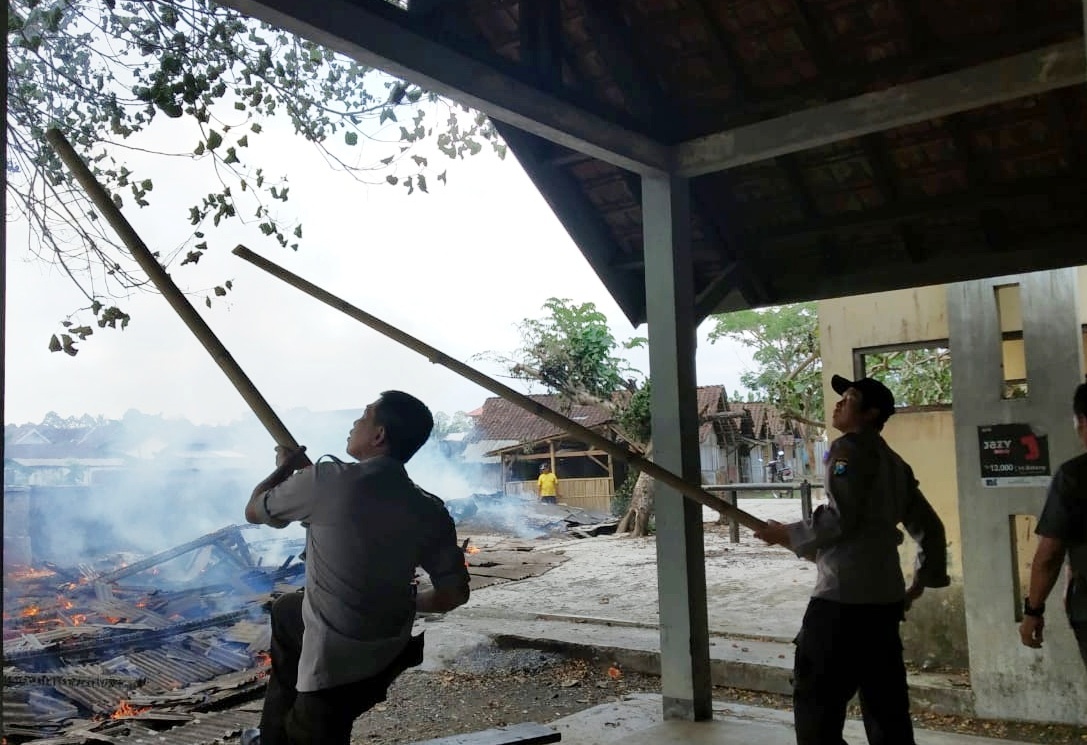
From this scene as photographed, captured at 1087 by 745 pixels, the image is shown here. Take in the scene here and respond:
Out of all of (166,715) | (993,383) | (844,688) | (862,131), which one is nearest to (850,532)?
(844,688)

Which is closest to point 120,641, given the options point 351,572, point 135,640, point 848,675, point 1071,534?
point 135,640

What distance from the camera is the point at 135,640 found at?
9.25 m

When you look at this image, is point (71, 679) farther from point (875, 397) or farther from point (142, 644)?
point (875, 397)

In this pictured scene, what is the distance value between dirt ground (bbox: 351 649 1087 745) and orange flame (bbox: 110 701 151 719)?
2078 mm

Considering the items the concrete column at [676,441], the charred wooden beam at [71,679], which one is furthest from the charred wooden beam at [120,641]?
the concrete column at [676,441]

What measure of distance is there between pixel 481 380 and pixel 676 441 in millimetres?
1312

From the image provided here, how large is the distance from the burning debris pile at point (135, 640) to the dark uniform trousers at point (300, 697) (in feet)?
10.7

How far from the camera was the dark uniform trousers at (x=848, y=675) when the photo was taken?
10.4 ft

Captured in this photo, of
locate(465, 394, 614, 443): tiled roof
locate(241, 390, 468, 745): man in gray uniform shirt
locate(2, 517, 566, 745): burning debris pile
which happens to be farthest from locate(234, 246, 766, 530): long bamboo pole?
locate(465, 394, 614, 443): tiled roof

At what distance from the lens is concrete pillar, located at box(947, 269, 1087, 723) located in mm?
5789

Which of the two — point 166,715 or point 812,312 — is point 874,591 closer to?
point 166,715

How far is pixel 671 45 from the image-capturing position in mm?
4473

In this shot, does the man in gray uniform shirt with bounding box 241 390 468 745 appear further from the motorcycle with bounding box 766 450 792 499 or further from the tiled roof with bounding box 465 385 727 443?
the motorcycle with bounding box 766 450 792 499

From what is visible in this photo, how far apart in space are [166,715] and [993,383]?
7.25m
